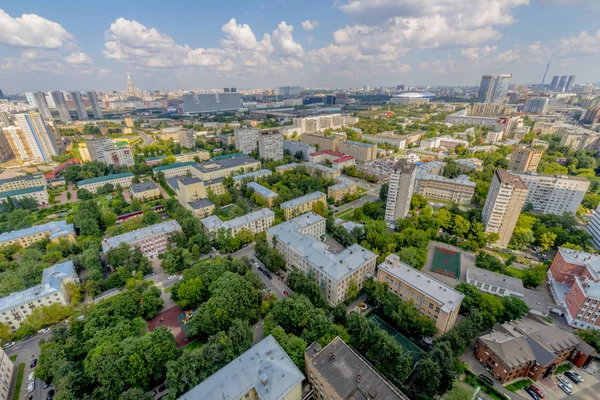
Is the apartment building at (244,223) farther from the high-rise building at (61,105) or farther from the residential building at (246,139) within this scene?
the high-rise building at (61,105)

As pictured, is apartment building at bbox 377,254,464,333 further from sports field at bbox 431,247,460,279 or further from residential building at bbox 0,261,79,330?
residential building at bbox 0,261,79,330

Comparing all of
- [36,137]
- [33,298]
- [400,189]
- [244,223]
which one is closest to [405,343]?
[400,189]

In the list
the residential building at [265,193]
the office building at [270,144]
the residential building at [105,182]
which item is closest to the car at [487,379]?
the residential building at [265,193]

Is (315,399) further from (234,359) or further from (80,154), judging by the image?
(80,154)

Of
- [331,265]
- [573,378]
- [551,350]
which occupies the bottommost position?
[573,378]

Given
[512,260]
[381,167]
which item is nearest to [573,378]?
[512,260]

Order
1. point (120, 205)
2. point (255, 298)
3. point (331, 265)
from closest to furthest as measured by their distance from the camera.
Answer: point (255, 298) → point (331, 265) → point (120, 205)

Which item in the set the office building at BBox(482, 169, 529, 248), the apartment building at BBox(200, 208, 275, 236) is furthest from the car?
the apartment building at BBox(200, 208, 275, 236)

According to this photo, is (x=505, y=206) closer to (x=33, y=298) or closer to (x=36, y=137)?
(x=33, y=298)
